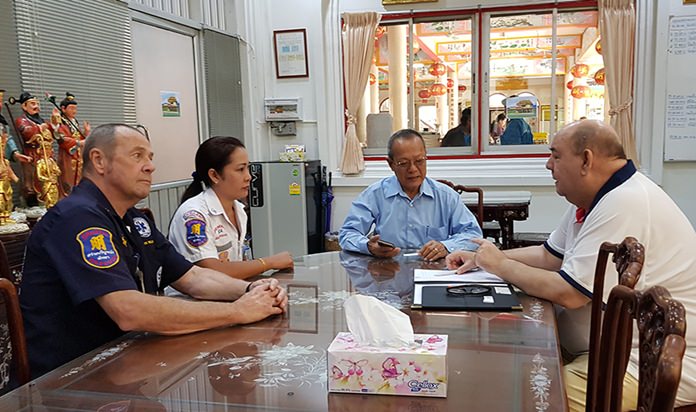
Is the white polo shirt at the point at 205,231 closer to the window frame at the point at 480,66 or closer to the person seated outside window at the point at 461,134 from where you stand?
the window frame at the point at 480,66

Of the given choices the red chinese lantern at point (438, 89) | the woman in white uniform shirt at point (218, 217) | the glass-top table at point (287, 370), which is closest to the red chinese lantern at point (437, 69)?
the red chinese lantern at point (438, 89)

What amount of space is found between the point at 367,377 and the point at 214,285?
93cm

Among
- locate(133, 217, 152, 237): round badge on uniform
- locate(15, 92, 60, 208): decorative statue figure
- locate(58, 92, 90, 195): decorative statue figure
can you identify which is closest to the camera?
locate(133, 217, 152, 237): round badge on uniform

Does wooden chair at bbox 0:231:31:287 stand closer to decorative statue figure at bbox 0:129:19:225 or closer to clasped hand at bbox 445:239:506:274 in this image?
decorative statue figure at bbox 0:129:19:225

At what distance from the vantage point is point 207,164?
2.30 meters

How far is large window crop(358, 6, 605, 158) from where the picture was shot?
5.35 metres

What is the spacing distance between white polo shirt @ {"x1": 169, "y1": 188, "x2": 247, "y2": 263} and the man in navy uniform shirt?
1.11ft

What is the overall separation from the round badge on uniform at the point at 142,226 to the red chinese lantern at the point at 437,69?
436 centimetres

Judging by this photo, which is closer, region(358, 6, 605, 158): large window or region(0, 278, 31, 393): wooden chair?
region(0, 278, 31, 393): wooden chair

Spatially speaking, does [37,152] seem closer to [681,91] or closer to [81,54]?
[81,54]

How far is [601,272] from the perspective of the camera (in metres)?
1.47

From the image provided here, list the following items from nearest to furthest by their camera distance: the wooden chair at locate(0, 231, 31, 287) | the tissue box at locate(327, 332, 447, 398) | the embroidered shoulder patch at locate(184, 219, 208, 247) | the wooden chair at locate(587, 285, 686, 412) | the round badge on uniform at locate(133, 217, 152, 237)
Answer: the wooden chair at locate(587, 285, 686, 412) → the tissue box at locate(327, 332, 447, 398) → the round badge on uniform at locate(133, 217, 152, 237) → the embroidered shoulder patch at locate(184, 219, 208, 247) → the wooden chair at locate(0, 231, 31, 287)

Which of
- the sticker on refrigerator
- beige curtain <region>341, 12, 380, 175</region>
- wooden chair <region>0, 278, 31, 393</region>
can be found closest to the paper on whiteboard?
wooden chair <region>0, 278, 31, 393</region>

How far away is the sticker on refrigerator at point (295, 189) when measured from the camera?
5.32m
